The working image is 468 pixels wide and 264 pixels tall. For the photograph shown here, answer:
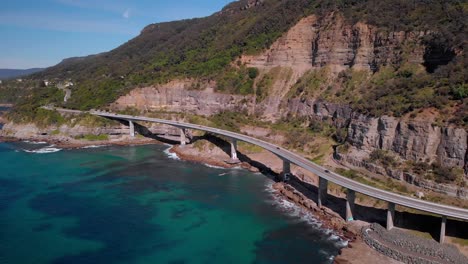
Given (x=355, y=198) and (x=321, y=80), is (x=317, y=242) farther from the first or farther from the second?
(x=321, y=80)

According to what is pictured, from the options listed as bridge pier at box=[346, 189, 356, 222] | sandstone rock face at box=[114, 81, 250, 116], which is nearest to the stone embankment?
bridge pier at box=[346, 189, 356, 222]

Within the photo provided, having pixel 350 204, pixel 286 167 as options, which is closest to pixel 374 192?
pixel 350 204

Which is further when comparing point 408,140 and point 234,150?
point 234,150

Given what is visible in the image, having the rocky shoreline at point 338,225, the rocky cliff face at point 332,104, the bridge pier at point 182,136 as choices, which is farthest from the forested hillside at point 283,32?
the bridge pier at point 182,136

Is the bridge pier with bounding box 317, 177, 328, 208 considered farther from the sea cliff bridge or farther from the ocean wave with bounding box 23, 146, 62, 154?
the ocean wave with bounding box 23, 146, 62, 154

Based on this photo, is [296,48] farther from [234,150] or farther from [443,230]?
[443,230]

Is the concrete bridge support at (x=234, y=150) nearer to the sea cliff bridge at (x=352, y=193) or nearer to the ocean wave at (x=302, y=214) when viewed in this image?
the sea cliff bridge at (x=352, y=193)
